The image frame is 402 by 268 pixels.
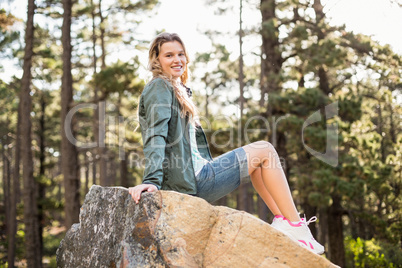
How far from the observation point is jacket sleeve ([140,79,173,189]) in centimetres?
249

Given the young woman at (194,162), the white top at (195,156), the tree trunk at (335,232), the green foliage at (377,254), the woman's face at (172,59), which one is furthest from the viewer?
the tree trunk at (335,232)

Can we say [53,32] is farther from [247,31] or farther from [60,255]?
[60,255]

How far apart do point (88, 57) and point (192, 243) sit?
15.5 metres

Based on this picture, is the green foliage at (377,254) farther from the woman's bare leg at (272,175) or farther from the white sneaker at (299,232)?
the woman's bare leg at (272,175)

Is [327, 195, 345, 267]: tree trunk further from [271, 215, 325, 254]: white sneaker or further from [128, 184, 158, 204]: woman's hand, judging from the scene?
[128, 184, 158, 204]: woman's hand

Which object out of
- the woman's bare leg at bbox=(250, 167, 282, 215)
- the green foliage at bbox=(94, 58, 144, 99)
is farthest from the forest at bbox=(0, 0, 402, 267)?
the woman's bare leg at bbox=(250, 167, 282, 215)

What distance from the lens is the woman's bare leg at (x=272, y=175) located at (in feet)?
8.86

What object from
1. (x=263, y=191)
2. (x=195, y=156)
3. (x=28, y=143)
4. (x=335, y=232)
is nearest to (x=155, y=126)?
(x=195, y=156)

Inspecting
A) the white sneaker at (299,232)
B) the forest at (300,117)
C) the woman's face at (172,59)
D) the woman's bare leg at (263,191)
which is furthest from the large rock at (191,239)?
the forest at (300,117)

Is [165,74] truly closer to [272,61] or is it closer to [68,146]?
[68,146]

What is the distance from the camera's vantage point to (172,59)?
296cm

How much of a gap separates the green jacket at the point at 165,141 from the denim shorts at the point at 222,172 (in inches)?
3.2

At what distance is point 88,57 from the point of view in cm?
1677

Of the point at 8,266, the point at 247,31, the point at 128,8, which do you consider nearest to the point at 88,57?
the point at 128,8
